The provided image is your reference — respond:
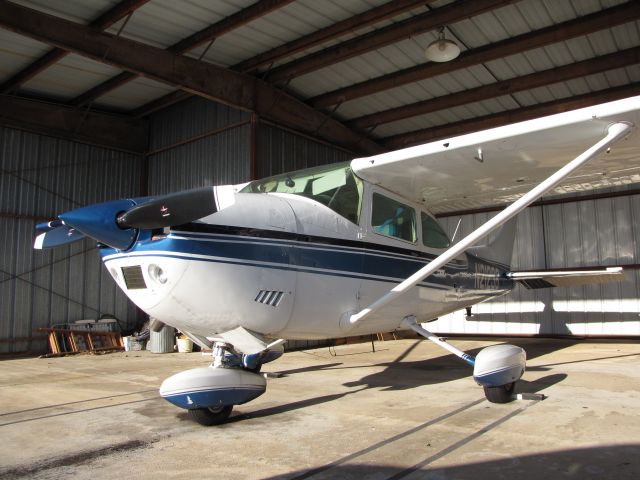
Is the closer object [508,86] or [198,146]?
[508,86]

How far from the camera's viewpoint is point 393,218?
626 centimetres

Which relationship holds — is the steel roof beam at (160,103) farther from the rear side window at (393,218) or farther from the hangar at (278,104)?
the rear side window at (393,218)

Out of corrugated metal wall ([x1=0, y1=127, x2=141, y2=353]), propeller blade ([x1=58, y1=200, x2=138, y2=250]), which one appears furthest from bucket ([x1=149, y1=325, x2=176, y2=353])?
propeller blade ([x1=58, y1=200, x2=138, y2=250])

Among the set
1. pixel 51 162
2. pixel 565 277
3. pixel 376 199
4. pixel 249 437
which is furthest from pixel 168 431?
pixel 51 162

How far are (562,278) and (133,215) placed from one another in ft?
28.1

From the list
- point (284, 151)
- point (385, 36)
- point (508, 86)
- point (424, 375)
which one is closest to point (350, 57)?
point (385, 36)

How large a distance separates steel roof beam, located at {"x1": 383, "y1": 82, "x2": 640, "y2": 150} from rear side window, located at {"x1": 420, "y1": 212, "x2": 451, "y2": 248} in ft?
26.7

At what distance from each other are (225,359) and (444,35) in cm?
805

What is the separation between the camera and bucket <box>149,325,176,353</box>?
12616 millimetres

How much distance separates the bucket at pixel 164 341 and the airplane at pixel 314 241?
6.77 meters

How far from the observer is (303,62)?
468 inches

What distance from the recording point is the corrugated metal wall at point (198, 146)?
43.1ft

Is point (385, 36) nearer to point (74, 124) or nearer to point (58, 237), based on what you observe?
point (58, 237)

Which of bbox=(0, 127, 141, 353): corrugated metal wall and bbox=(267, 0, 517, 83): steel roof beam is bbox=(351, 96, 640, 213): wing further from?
bbox=(0, 127, 141, 353): corrugated metal wall
